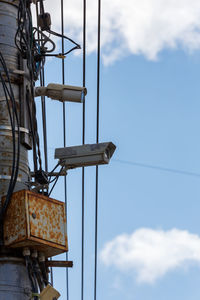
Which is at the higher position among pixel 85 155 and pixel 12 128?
pixel 12 128

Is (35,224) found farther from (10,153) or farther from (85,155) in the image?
(85,155)

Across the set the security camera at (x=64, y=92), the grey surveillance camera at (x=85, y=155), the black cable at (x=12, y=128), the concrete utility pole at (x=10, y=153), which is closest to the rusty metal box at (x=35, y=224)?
the black cable at (x=12, y=128)

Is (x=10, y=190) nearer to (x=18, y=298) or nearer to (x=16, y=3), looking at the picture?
(x=18, y=298)

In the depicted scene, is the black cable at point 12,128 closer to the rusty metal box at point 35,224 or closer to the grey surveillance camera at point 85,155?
the rusty metal box at point 35,224

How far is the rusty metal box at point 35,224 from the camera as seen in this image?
6.65m

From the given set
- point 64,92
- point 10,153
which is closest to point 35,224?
point 10,153

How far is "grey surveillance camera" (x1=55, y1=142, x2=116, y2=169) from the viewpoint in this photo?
24.3 ft

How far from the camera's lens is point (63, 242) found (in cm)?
703

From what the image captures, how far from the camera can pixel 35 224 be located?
264 inches

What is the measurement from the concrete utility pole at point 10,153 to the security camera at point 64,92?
352 mm

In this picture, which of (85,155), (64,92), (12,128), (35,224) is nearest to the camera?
(35,224)

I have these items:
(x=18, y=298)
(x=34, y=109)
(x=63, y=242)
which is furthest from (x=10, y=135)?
(x=18, y=298)

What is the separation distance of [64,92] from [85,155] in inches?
34.3

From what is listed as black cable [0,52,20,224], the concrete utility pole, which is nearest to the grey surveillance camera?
the concrete utility pole
